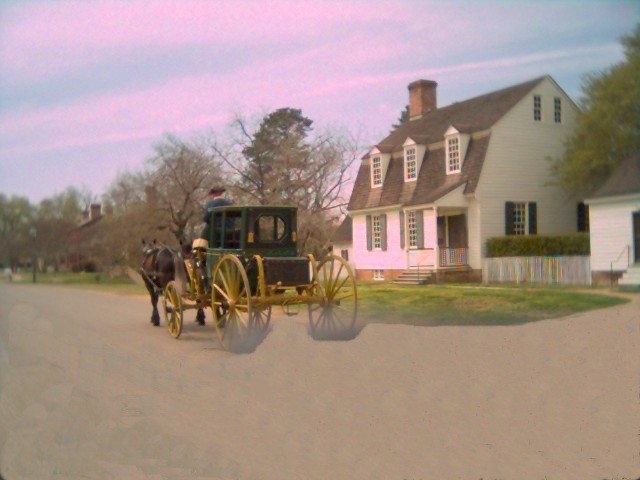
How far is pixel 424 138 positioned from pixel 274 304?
2326mm

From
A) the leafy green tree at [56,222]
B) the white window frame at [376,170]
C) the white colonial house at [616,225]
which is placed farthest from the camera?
the white window frame at [376,170]

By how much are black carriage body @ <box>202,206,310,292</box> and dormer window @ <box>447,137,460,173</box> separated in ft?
6.75

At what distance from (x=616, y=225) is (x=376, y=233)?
7.66 feet

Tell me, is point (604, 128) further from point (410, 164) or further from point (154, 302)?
point (154, 302)

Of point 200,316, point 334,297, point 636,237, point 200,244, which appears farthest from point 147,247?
point 636,237

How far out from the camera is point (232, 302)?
18.7 feet

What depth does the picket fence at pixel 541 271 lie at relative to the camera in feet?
20.4

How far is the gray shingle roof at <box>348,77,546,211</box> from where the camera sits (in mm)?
5672

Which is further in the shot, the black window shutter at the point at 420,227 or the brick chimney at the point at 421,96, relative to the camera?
the black window shutter at the point at 420,227

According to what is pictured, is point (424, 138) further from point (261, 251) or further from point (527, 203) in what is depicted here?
point (261, 251)

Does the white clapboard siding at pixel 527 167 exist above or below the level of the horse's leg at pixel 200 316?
above

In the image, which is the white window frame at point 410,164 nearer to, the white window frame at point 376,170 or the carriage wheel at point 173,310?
the white window frame at point 376,170

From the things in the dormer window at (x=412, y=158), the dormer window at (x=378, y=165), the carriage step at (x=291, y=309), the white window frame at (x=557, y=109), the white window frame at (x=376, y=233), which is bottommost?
the carriage step at (x=291, y=309)

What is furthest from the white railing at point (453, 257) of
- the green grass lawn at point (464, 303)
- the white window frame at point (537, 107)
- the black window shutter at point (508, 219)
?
the white window frame at point (537, 107)
